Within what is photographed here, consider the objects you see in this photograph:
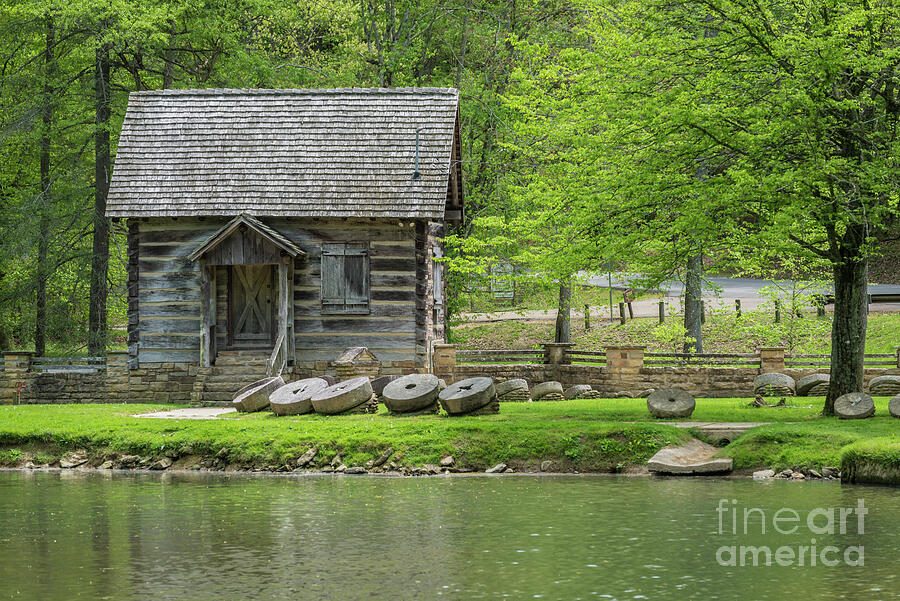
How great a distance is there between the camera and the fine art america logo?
11.5 metres

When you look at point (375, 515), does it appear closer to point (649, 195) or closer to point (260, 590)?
point (260, 590)

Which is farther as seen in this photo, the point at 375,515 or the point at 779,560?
the point at 375,515

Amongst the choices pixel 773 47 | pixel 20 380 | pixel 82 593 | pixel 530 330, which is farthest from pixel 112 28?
pixel 82 593

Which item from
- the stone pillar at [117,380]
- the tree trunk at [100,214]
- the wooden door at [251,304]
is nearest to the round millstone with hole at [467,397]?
the wooden door at [251,304]

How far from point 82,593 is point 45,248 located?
23.5 m

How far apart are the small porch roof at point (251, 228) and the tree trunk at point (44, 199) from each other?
25.2 feet

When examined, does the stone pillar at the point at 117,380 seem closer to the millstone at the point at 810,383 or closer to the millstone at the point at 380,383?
the millstone at the point at 380,383

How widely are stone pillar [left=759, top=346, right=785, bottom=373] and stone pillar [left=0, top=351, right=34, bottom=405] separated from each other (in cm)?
1707

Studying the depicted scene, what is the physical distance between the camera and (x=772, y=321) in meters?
31.9

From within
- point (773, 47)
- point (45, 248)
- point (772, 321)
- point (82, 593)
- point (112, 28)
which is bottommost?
point (82, 593)

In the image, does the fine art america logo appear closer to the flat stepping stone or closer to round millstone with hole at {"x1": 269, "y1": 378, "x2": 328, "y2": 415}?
the flat stepping stone

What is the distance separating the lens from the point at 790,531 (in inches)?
504

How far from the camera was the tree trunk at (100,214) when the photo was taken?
3138 cm

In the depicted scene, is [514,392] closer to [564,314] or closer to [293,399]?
[293,399]
